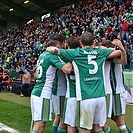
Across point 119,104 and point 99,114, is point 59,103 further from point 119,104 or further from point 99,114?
point 99,114

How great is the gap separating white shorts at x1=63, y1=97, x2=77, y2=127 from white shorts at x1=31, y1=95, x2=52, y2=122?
321 mm

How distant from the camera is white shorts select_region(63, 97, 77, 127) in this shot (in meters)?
4.40

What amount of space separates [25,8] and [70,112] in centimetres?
3335

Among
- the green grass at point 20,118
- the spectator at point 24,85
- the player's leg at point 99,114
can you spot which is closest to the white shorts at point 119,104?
the player's leg at point 99,114

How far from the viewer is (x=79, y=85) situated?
4.18 m

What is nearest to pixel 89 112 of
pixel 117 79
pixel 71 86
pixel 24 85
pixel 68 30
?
pixel 71 86

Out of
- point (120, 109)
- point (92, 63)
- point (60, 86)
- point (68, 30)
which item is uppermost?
point (68, 30)

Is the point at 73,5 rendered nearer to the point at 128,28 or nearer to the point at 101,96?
the point at 128,28

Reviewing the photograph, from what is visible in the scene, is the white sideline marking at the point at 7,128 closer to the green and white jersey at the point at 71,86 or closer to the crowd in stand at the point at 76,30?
the green and white jersey at the point at 71,86

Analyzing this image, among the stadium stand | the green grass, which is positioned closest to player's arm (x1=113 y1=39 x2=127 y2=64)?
the green grass

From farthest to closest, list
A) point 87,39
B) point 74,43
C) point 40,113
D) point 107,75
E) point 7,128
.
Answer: point 7,128
point 107,75
point 74,43
point 40,113
point 87,39

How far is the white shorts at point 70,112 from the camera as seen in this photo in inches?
173

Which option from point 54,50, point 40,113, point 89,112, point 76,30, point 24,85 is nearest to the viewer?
point 89,112

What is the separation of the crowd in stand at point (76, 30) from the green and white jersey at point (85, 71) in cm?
850
